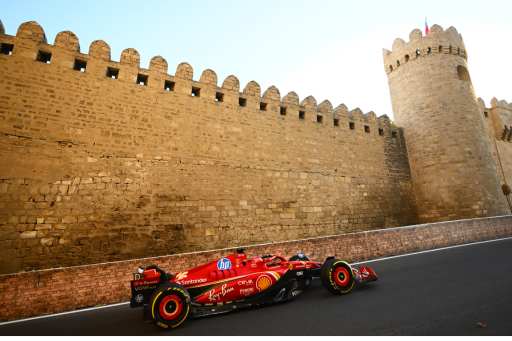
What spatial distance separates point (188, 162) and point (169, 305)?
5.56 metres

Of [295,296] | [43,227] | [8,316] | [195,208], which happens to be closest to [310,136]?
[195,208]

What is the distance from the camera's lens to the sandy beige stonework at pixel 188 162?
6.45 m

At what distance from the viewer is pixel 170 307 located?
3121mm

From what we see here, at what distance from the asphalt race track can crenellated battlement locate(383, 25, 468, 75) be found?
12.4 metres

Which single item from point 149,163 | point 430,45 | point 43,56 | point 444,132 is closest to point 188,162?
point 149,163

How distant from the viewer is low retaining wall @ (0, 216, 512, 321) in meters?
4.28

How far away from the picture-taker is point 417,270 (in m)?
4.99

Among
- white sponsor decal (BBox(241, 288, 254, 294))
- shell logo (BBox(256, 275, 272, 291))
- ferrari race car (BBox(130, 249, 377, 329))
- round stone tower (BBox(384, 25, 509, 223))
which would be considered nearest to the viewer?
ferrari race car (BBox(130, 249, 377, 329))

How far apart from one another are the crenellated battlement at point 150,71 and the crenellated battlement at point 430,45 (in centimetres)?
593

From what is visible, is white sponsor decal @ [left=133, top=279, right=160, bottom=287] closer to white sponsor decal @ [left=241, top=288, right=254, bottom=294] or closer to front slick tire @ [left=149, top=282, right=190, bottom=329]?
front slick tire @ [left=149, top=282, right=190, bottom=329]

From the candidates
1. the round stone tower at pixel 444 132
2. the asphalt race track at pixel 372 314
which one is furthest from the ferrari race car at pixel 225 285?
the round stone tower at pixel 444 132

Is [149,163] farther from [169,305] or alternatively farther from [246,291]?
[246,291]

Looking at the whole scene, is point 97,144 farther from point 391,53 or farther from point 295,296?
point 391,53

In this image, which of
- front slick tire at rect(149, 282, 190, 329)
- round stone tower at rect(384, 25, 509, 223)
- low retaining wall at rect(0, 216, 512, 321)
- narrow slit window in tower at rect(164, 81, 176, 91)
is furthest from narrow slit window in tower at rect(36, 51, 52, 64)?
round stone tower at rect(384, 25, 509, 223)
